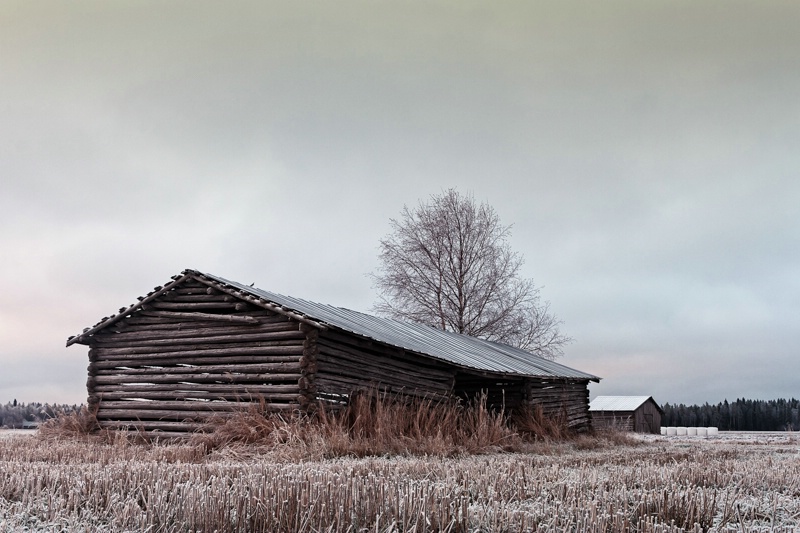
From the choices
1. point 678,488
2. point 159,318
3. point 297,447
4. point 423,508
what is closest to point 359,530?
point 423,508

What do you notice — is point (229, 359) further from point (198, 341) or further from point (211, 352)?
point (198, 341)

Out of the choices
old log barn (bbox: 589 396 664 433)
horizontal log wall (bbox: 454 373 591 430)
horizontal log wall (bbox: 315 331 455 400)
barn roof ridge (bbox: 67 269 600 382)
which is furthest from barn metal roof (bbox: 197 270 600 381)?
old log barn (bbox: 589 396 664 433)

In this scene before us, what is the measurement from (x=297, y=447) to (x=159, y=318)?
7.89 metres

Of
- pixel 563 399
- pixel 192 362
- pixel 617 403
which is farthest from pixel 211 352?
pixel 617 403

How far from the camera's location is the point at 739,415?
7575 centimetres

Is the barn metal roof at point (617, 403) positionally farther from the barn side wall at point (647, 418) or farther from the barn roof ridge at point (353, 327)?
the barn roof ridge at point (353, 327)

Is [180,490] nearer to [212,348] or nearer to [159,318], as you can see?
[212,348]

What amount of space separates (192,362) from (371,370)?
441 centimetres

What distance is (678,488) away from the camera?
5.20 m

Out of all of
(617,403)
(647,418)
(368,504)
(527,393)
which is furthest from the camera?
(647,418)

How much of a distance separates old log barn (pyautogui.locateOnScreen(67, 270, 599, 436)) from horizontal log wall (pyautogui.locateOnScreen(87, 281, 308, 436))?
1.1 inches

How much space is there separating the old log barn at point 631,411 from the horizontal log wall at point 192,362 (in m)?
44.1

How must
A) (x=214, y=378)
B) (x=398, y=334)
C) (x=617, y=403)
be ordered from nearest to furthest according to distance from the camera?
(x=214, y=378)
(x=398, y=334)
(x=617, y=403)

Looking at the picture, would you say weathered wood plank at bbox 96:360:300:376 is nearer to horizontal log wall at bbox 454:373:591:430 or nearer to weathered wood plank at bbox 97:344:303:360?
weathered wood plank at bbox 97:344:303:360
